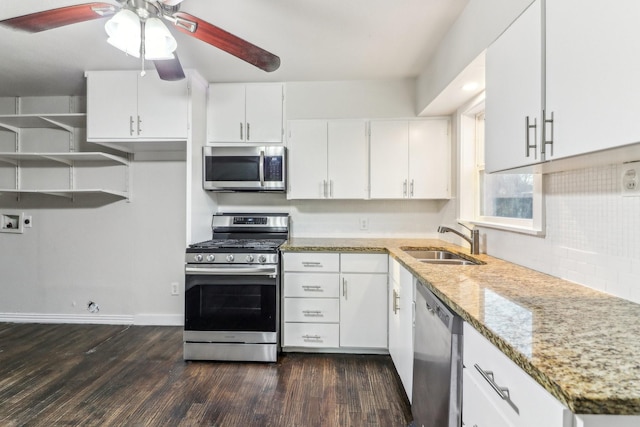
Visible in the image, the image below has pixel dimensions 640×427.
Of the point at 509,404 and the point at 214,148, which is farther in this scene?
the point at 214,148

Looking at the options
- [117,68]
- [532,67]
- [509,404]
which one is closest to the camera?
[509,404]

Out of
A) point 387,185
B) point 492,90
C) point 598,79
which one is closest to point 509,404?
point 598,79

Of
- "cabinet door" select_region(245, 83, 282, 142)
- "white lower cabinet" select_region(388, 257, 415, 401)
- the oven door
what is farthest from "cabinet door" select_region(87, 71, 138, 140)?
"white lower cabinet" select_region(388, 257, 415, 401)

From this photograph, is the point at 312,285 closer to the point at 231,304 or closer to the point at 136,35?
the point at 231,304

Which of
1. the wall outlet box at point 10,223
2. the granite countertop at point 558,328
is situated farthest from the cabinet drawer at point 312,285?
the wall outlet box at point 10,223

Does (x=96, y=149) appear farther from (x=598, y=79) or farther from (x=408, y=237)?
(x=598, y=79)

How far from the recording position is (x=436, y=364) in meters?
1.23

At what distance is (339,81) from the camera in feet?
9.36

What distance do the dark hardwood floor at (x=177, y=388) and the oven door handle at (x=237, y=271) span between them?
2.30ft

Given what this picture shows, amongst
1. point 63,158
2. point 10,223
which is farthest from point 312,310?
point 10,223

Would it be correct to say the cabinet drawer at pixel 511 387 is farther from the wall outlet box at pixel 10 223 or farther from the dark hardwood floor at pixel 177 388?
the wall outlet box at pixel 10 223

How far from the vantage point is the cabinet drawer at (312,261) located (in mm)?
2414

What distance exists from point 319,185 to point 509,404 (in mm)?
2194

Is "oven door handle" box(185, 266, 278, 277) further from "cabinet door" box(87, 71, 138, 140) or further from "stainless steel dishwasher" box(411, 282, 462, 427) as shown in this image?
"cabinet door" box(87, 71, 138, 140)
